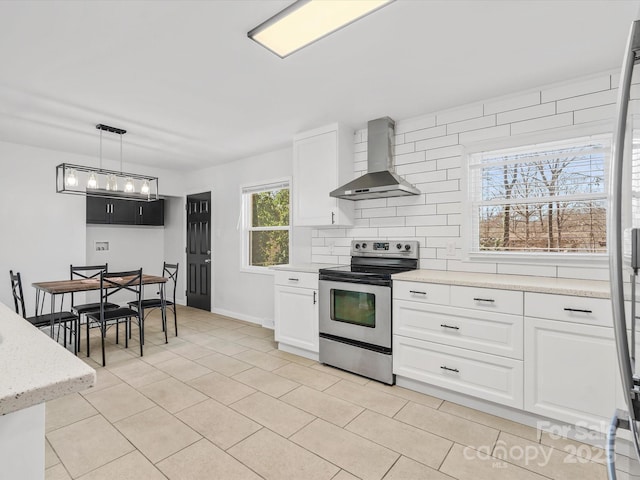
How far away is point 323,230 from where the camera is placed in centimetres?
396

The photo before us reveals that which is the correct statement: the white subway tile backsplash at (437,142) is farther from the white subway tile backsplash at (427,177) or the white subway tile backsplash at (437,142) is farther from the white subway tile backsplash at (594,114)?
the white subway tile backsplash at (594,114)

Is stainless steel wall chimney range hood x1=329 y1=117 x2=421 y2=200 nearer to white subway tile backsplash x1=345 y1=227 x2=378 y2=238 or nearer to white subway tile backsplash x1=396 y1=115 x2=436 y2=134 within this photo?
white subway tile backsplash x1=396 y1=115 x2=436 y2=134

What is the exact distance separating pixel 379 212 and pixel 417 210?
1.34ft

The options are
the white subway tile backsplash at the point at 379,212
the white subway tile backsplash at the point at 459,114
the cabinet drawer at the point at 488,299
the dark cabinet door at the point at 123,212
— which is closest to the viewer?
the cabinet drawer at the point at 488,299

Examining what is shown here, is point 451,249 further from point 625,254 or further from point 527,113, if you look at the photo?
point 625,254

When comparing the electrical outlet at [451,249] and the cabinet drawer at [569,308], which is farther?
the electrical outlet at [451,249]

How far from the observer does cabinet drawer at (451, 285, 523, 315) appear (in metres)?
2.18

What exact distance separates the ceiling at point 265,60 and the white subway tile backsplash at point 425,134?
6.9 inches

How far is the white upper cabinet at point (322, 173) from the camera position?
3.43 meters

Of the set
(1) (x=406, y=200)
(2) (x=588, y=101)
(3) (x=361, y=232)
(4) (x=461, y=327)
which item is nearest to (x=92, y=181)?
(3) (x=361, y=232)

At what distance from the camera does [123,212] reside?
542cm

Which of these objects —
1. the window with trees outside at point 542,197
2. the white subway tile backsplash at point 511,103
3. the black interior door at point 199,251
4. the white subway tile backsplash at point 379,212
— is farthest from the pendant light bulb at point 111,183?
the white subway tile backsplash at point 511,103

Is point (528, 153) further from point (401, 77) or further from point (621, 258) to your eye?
point (621, 258)

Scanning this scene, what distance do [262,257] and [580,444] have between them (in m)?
3.83
